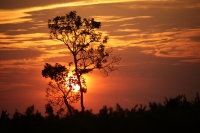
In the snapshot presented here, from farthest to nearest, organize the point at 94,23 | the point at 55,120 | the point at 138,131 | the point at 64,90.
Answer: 1. the point at 64,90
2. the point at 94,23
3. the point at 55,120
4. the point at 138,131

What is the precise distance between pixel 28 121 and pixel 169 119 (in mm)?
5298

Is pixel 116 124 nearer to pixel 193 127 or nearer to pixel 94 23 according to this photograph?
pixel 193 127

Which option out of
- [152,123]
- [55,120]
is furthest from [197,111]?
[55,120]

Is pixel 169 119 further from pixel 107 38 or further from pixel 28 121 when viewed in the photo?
pixel 107 38

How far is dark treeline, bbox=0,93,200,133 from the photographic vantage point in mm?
14719

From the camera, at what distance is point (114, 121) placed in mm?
15297

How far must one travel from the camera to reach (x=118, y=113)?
1595cm

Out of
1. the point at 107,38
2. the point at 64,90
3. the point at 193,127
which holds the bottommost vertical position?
the point at 193,127

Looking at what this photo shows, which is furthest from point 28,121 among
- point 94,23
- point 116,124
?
point 94,23

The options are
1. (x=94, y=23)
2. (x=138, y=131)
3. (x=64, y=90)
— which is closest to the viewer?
(x=138, y=131)

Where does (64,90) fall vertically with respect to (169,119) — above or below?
above

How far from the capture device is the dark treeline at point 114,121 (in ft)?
48.3

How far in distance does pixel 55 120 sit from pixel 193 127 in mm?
5110

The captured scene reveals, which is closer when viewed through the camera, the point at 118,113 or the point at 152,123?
the point at 152,123
